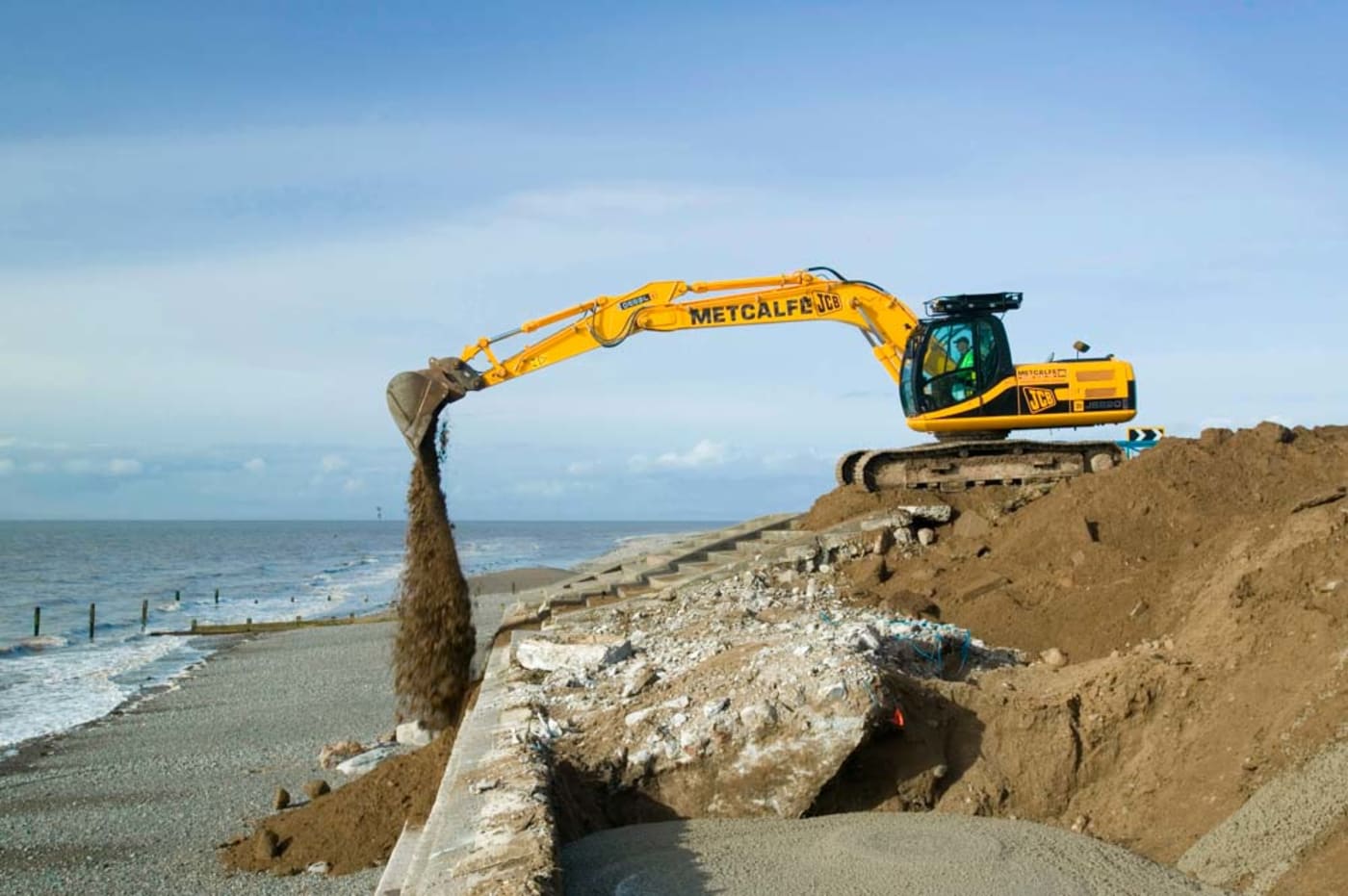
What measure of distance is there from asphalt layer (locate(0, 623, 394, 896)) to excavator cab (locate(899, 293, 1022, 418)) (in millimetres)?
7961

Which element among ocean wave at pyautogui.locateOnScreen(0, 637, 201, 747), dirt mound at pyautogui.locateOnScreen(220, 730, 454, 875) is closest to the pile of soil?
dirt mound at pyautogui.locateOnScreen(220, 730, 454, 875)

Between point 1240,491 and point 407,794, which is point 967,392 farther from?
point 407,794

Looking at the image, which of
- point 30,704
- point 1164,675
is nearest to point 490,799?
point 1164,675

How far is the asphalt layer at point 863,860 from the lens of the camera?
5207mm

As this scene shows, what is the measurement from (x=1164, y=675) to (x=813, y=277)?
848 centimetres

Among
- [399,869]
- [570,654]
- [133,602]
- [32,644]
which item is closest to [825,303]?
[570,654]

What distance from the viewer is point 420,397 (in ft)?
36.4

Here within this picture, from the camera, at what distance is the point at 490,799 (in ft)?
19.1

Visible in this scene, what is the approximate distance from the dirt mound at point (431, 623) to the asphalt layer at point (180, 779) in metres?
1.57

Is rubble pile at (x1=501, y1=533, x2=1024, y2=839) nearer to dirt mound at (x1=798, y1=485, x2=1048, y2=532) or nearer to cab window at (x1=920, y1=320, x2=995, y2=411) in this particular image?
dirt mound at (x1=798, y1=485, x2=1048, y2=532)

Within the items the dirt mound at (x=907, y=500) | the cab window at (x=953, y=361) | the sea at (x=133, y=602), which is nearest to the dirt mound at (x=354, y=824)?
the sea at (x=133, y=602)

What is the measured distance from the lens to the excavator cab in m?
14.5

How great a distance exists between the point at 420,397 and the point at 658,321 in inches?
140

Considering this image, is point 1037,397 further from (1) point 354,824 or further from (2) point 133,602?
(2) point 133,602
